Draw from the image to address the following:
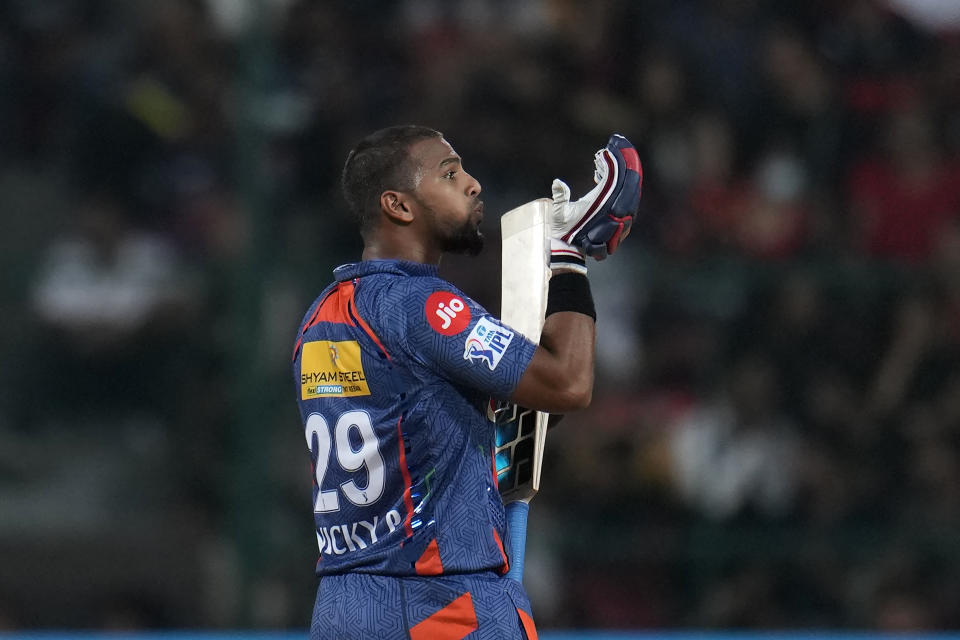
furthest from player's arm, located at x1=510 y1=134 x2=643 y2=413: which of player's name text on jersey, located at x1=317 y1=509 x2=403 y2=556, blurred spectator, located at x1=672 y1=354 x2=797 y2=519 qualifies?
blurred spectator, located at x1=672 y1=354 x2=797 y2=519

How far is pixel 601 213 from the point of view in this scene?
347cm

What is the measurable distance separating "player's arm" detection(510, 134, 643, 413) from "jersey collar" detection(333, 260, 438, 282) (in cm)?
31

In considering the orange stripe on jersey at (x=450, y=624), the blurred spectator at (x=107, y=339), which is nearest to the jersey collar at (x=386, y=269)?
the orange stripe on jersey at (x=450, y=624)

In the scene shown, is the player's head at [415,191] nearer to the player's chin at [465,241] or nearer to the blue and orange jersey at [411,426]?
the player's chin at [465,241]

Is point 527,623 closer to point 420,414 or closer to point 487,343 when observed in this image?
point 420,414

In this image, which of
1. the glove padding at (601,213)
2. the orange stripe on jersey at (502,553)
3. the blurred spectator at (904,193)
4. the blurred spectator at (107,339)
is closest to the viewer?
the orange stripe on jersey at (502,553)

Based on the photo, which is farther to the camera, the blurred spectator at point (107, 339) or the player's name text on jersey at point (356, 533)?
the blurred spectator at point (107, 339)

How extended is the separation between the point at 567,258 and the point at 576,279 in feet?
0.24

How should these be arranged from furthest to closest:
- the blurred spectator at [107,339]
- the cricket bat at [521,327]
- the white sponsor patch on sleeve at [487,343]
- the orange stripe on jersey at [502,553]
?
1. the blurred spectator at [107,339]
2. the cricket bat at [521,327]
3. the orange stripe on jersey at [502,553]
4. the white sponsor patch on sleeve at [487,343]

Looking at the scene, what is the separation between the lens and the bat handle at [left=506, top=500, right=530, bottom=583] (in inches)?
138

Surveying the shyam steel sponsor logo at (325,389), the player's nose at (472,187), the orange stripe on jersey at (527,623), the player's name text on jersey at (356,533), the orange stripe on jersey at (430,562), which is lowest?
the orange stripe on jersey at (527,623)


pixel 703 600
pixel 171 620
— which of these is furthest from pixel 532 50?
pixel 171 620

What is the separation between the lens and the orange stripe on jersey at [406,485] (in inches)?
129

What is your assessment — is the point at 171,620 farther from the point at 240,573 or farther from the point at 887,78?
the point at 887,78
